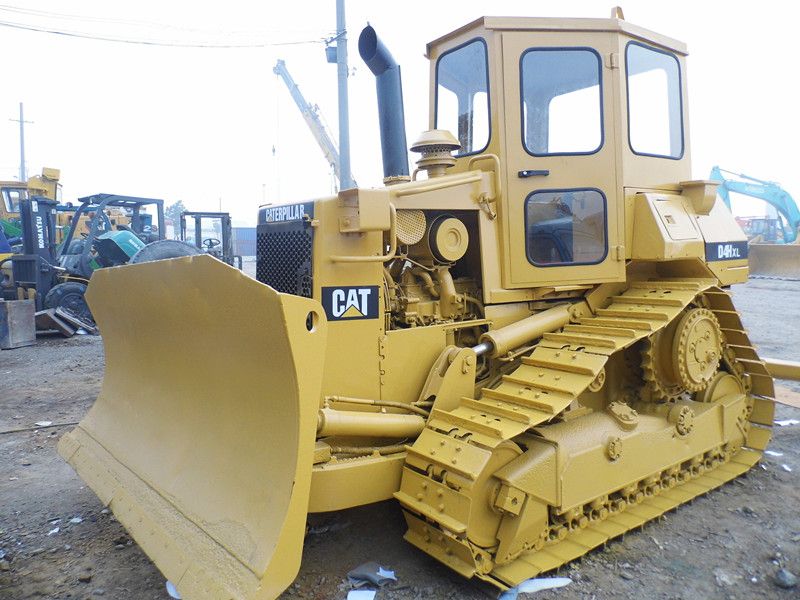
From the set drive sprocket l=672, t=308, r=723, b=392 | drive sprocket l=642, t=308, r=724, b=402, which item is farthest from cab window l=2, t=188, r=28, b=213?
drive sprocket l=672, t=308, r=723, b=392

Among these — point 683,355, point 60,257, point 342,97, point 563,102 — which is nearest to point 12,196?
point 60,257

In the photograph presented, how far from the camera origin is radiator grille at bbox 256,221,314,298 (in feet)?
11.5

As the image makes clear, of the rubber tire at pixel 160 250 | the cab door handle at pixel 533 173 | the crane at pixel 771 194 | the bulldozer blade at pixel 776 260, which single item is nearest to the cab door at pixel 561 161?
the cab door handle at pixel 533 173

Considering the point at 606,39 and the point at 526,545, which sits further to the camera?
the point at 606,39

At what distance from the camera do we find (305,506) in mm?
2643

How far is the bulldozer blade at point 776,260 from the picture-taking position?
2055 centimetres

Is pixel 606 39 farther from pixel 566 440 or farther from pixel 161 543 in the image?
pixel 161 543

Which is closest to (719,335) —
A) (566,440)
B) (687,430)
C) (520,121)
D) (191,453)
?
(687,430)

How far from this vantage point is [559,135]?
13.8 ft

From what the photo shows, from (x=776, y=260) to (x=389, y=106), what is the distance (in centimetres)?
2066

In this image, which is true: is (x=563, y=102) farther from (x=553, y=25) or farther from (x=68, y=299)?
(x=68, y=299)

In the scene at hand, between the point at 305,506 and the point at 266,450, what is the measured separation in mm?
340

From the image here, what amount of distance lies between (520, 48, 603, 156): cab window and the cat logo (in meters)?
1.51

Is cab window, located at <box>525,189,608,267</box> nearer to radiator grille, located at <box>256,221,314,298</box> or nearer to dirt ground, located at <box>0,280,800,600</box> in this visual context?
radiator grille, located at <box>256,221,314,298</box>
